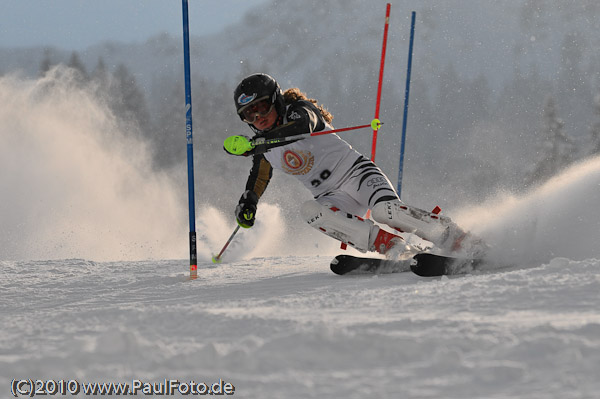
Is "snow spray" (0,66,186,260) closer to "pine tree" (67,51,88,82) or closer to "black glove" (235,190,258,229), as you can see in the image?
"pine tree" (67,51,88,82)

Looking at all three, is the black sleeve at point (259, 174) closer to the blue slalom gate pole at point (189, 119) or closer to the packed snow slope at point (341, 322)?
the blue slalom gate pole at point (189, 119)

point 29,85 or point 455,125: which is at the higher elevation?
point 455,125

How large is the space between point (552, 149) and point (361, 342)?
24.1 metres

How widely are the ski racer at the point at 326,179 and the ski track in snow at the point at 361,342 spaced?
42.3 inches

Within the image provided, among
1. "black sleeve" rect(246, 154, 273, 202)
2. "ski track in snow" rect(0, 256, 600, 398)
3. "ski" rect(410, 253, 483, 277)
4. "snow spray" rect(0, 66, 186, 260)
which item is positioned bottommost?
"ski track in snow" rect(0, 256, 600, 398)

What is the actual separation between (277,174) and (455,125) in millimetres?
21357

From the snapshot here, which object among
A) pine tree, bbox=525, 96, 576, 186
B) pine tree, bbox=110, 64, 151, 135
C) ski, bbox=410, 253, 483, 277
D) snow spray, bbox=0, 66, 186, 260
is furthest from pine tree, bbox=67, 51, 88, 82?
ski, bbox=410, 253, 483, 277

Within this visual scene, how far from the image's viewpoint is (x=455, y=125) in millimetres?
44875

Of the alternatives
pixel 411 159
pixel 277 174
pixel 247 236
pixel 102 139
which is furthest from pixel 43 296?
pixel 411 159

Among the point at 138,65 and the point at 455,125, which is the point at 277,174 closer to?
the point at 455,125

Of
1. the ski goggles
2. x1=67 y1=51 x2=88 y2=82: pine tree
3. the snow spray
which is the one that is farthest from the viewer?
x1=67 y1=51 x2=88 y2=82: pine tree

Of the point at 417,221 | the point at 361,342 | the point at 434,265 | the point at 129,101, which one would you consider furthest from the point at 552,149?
the point at 361,342

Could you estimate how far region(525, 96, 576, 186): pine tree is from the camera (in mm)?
22656

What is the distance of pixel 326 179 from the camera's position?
3.86 meters
